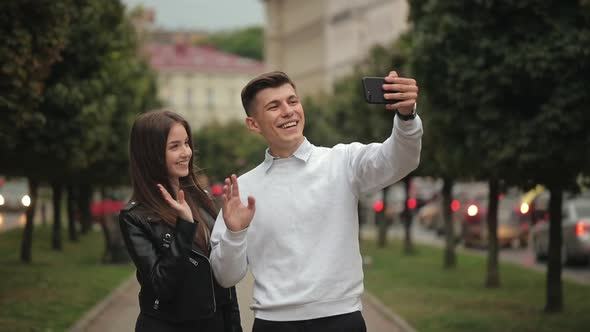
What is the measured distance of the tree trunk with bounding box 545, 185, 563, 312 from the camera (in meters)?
15.6

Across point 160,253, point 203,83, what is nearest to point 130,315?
point 160,253

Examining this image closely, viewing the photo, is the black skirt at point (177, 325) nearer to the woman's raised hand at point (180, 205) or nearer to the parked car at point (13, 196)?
the woman's raised hand at point (180, 205)

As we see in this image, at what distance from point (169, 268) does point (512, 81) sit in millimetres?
8791

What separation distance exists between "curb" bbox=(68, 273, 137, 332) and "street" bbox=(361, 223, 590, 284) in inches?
333

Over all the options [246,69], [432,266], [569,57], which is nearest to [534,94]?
[569,57]

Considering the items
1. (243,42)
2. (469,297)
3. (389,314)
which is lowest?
(469,297)

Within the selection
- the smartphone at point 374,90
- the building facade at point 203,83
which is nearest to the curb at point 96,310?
the smartphone at point 374,90

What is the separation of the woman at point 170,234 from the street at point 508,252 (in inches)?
689

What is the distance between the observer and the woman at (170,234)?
213 inches

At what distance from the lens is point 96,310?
15734 millimetres

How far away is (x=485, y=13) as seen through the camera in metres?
14.1

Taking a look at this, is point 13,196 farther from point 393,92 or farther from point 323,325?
point 393,92

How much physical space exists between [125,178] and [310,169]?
30419mm

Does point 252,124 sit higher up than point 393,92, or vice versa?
point 393,92
